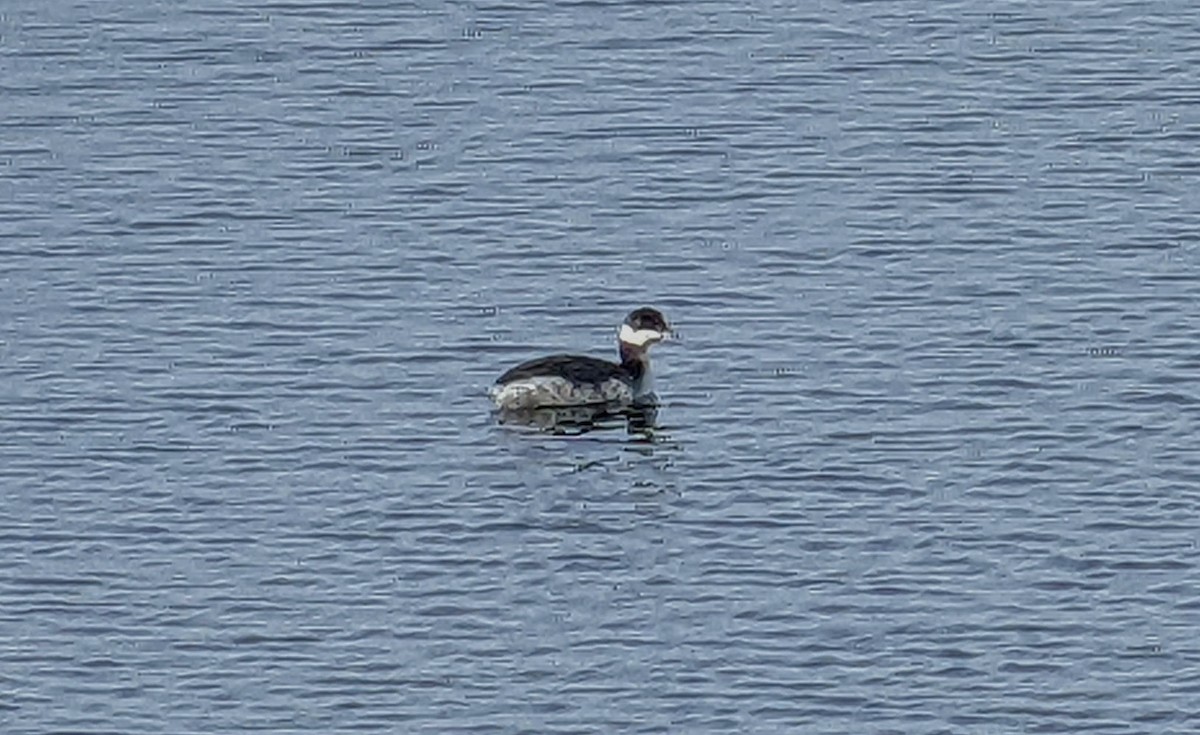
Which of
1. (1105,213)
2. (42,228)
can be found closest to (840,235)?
(1105,213)

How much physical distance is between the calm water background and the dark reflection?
182 mm

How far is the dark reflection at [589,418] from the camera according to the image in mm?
28141

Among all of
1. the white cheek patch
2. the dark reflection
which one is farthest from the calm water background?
the white cheek patch

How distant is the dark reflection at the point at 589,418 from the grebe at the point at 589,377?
0.21 feet

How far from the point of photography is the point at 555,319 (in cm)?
3008

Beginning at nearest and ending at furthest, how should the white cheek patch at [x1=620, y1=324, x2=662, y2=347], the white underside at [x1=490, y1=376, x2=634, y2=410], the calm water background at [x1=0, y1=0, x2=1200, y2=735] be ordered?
1. the calm water background at [x1=0, y1=0, x2=1200, y2=735]
2. the white underside at [x1=490, y1=376, x2=634, y2=410]
3. the white cheek patch at [x1=620, y1=324, x2=662, y2=347]

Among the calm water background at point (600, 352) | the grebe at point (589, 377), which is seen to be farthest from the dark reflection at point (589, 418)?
the calm water background at point (600, 352)

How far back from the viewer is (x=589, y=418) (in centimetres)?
2919

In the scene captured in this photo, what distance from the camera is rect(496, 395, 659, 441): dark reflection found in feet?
92.3

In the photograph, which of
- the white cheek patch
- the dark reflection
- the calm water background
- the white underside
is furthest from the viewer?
the white cheek patch

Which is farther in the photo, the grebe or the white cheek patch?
the white cheek patch

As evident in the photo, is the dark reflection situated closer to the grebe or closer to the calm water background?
the grebe

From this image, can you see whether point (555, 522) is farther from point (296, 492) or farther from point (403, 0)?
point (403, 0)

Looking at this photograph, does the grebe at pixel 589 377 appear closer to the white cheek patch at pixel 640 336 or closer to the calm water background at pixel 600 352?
the white cheek patch at pixel 640 336
